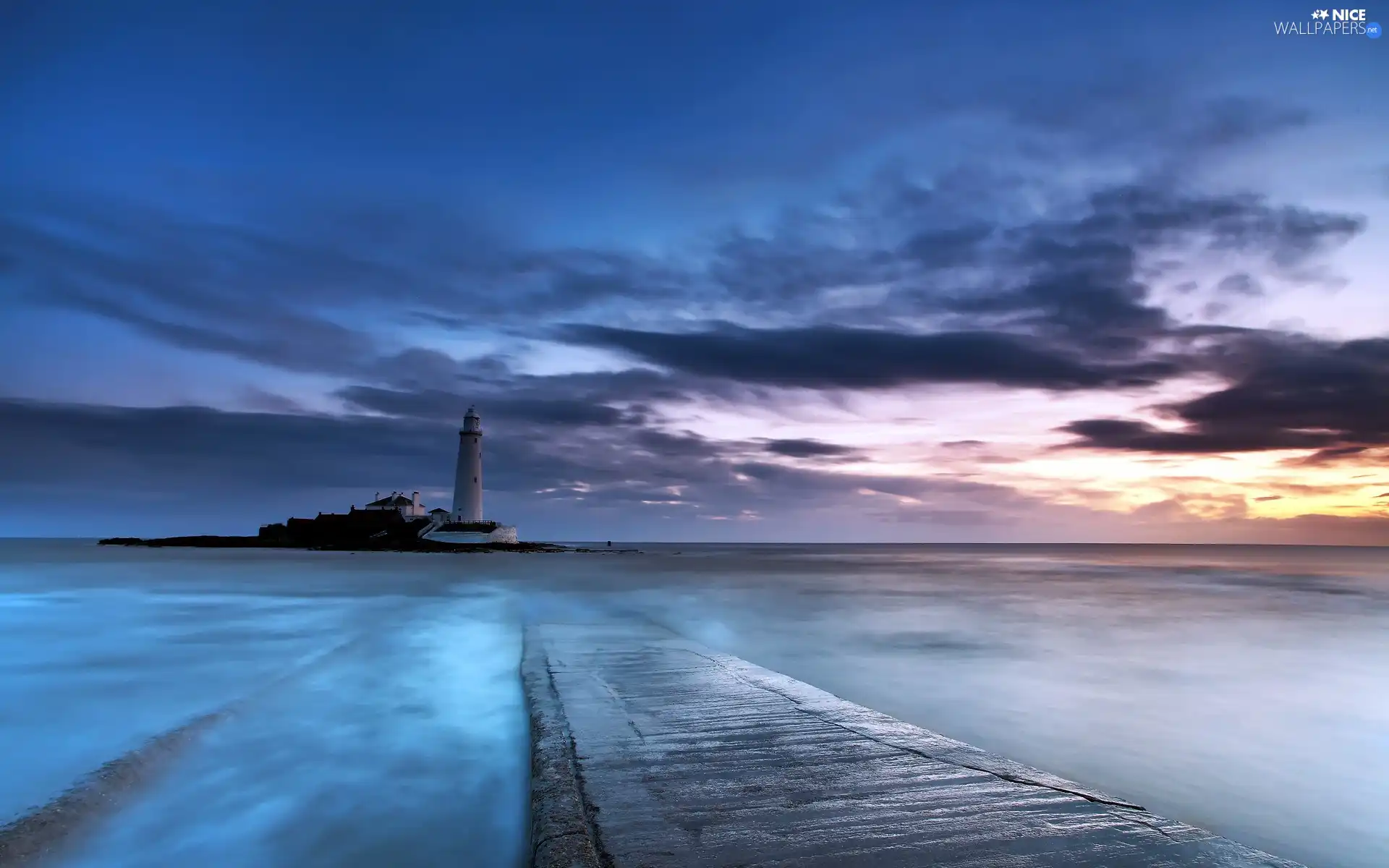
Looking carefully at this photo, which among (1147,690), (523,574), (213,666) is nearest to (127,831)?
(213,666)

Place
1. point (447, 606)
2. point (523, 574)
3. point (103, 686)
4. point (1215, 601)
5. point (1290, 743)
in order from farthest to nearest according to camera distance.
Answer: point (523, 574)
point (1215, 601)
point (447, 606)
point (103, 686)
point (1290, 743)

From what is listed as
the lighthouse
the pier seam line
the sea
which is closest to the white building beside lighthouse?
the lighthouse

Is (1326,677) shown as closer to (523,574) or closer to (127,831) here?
(127,831)

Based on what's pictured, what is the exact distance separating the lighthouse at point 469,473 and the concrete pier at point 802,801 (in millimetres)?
58823

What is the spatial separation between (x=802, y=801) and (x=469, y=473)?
6362 cm

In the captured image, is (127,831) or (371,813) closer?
(127,831)

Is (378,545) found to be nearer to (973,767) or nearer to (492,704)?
(492,704)

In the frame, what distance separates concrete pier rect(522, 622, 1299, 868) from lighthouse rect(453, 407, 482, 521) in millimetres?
58823

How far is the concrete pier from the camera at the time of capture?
358 cm

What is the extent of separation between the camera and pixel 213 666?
12.5m

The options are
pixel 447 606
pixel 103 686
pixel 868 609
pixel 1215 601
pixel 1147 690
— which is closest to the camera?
pixel 103 686

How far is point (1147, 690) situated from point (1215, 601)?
2178 centimetres

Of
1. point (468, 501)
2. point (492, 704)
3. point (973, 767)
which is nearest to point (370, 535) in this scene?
point (468, 501)

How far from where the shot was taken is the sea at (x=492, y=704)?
600 centimetres
